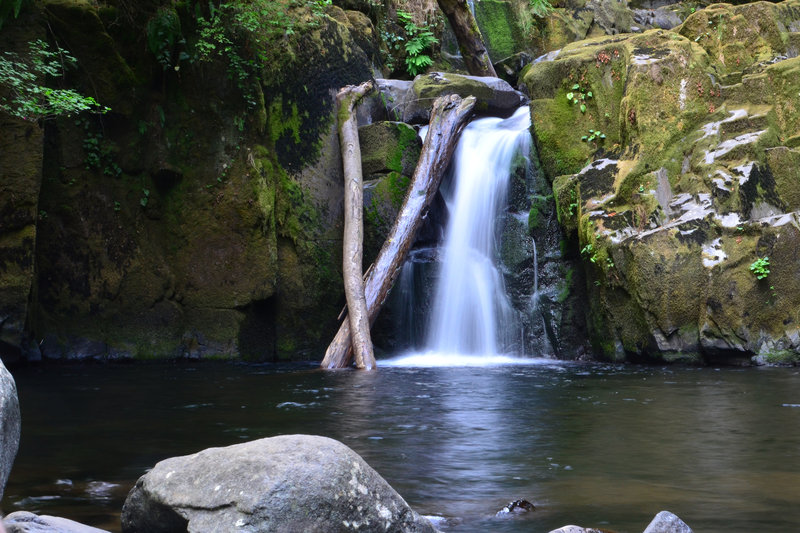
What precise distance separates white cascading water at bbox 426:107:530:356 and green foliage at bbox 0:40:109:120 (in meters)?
5.20

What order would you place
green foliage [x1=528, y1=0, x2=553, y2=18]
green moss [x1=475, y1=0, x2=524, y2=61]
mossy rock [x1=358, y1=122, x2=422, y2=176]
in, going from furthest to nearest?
green moss [x1=475, y1=0, x2=524, y2=61] < green foliage [x1=528, y1=0, x2=553, y2=18] < mossy rock [x1=358, y1=122, x2=422, y2=176]

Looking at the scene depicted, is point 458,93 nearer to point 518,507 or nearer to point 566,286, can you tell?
point 566,286

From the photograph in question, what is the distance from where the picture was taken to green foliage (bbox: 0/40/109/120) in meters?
7.79

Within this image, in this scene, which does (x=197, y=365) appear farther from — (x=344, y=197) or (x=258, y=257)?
(x=344, y=197)

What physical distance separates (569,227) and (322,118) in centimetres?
407

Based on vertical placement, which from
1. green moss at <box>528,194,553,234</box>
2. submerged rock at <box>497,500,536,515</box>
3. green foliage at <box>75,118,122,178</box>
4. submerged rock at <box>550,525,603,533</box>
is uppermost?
A: green foliage at <box>75,118,122,178</box>

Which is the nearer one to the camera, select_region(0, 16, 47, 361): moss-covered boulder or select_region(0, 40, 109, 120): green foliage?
select_region(0, 40, 109, 120): green foliage

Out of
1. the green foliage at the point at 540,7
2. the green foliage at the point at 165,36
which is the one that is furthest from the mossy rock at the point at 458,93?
the green foliage at the point at 165,36

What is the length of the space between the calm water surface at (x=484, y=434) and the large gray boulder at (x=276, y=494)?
0.51 meters

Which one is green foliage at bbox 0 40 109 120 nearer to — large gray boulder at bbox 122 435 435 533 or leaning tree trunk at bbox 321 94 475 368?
leaning tree trunk at bbox 321 94 475 368

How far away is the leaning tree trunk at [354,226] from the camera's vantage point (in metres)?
9.93

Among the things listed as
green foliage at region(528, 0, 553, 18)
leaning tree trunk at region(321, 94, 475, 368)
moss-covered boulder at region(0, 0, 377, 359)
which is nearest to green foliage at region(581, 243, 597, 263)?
leaning tree trunk at region(321, 94, 475, 368)

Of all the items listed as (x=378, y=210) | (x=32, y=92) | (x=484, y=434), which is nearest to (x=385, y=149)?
(x=378, y=210)

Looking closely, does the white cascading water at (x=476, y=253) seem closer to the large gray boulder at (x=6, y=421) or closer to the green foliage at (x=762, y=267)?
the green foliage at (x=762, y=267)
